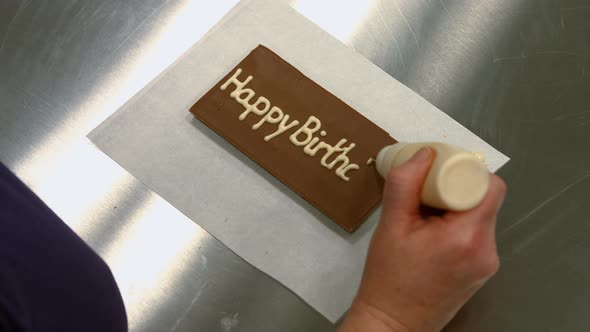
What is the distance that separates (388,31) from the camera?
105 centimetres

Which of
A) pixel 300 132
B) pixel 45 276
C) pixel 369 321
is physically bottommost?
pixel 369 321

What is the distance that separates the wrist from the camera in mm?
683

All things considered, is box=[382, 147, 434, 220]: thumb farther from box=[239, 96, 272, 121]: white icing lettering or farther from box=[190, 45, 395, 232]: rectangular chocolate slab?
box=[239, 96, 272, 121]: white icing lettering

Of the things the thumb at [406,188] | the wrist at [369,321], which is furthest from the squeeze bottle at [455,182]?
the wrist at [369,321]

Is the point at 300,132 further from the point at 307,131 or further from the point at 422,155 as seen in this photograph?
the point at 422,155

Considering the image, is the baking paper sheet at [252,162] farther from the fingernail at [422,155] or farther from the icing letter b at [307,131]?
the fingernail at [422,155]

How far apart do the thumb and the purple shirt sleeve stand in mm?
393

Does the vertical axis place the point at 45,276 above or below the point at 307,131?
above

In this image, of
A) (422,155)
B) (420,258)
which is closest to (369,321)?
(420,258)

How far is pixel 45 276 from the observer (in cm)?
63

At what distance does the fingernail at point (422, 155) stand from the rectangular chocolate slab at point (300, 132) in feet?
0.66

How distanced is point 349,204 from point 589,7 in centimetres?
67

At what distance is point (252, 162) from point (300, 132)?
0.33 ft

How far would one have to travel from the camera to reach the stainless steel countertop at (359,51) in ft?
2.79
